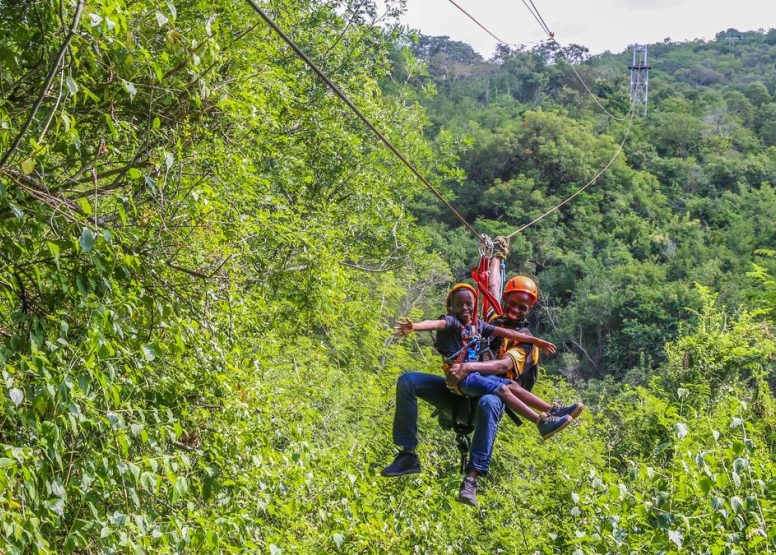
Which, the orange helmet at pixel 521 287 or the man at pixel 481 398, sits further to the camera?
the orange helmet at pixel 521 287

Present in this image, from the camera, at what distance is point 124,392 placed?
4.45 metres

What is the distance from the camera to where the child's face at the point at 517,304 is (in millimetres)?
5891

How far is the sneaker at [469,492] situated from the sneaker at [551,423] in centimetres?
54

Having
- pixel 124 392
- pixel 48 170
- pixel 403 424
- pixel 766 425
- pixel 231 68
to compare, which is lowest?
pixel 766 425

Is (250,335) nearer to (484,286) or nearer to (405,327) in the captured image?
(405,327)

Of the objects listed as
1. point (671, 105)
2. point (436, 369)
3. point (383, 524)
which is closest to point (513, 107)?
point (671, 105)

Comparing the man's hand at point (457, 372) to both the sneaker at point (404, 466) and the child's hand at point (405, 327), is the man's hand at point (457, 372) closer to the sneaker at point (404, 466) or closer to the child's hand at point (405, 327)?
the child's hand at point (405, 327)

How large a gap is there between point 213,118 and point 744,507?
13.2ft

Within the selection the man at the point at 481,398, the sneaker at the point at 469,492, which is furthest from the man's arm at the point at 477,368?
the sneaker at the point at 469,492

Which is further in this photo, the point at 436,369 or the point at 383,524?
the point at 436,369

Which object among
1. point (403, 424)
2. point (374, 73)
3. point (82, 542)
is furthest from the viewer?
point (374, 73)

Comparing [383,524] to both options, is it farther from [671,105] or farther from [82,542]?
[671,105]

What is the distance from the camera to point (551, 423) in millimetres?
5613

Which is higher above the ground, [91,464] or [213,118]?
[213,118]
